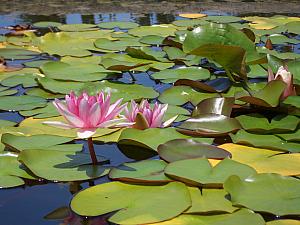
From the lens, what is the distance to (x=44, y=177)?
124 cm

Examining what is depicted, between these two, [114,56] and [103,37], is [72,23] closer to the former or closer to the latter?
[103,37]

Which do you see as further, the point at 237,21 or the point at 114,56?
the point at 237,21

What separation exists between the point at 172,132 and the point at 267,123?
288 mm

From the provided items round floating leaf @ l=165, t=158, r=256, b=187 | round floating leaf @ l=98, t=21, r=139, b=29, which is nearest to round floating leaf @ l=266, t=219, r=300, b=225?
round floating leaf @ l=165, t=158, r=256, b=187

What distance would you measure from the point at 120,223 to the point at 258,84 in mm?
1000

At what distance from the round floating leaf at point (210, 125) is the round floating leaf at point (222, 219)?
437 mm

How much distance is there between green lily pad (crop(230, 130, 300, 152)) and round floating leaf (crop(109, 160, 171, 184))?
0.26 metres

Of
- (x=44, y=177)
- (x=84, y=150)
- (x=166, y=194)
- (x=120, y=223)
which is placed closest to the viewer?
(x=120, y=223)

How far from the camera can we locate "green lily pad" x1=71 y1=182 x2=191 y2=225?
1048 millimetres

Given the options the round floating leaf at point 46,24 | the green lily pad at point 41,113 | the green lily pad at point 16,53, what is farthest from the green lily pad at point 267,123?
the round floating leaf at point 46,24

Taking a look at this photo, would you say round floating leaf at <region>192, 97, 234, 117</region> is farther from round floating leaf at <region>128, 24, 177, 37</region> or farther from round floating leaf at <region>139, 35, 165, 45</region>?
round floating leaf at <region>128, 24, 177, 37</region>

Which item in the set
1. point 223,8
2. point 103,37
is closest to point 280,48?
point 103,37

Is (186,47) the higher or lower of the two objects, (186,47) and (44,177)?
the higher

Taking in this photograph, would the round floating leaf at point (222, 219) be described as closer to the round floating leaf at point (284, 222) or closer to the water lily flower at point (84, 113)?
the round floating leaf at point (284, 222)
